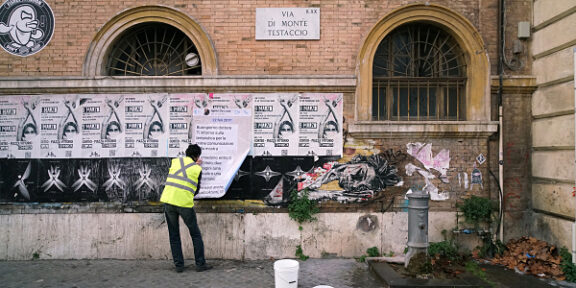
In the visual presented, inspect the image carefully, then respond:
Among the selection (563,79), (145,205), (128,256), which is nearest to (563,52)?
(563,79)

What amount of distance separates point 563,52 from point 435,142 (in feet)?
8.59

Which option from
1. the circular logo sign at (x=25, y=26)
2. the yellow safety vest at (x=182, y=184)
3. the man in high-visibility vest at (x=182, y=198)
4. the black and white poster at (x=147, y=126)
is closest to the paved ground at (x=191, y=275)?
the man in high-visibility vest at (x=182, y=198)

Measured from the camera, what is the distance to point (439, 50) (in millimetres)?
7207

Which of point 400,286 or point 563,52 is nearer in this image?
point 400,286

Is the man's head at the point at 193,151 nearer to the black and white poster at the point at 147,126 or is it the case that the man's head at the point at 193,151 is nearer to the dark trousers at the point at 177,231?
the dark trousers at the point at 177,231

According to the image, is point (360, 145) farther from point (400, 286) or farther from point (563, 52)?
point (563, 52)

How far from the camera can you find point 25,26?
6.96m

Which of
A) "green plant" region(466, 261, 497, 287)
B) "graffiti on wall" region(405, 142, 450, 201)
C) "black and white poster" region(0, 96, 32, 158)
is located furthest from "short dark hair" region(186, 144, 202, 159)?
"green plant" region(466, 261, 497, 287)

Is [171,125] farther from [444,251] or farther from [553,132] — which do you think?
[553,132]

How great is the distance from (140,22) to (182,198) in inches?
144

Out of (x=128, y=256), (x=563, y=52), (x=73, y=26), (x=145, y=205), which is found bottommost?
(x=128, y=256)

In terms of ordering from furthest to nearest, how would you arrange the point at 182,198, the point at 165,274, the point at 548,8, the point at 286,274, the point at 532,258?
the point at 548,8 < the point at 532,258 < the point at 165,274 < the point at 182,198 < the point at 286,274

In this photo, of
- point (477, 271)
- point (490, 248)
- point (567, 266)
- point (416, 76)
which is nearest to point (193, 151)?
point (416, 76)

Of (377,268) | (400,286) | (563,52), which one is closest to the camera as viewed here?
(400,286)
